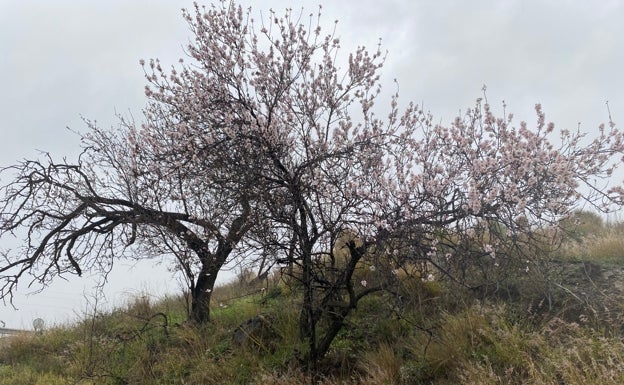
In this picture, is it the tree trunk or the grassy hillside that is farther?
the tree trunk

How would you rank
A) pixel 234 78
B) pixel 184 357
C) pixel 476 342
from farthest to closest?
1. pixel 184 357
2. pixel 234 78
3. pixel 476 342

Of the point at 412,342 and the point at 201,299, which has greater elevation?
the point at 201,299

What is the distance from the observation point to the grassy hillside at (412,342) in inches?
200

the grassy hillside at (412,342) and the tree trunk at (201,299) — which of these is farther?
the tree trunk at (201,299)

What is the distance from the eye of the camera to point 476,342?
5.65m

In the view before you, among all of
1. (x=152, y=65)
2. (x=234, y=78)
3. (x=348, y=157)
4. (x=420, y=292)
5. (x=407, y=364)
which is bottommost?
(x=407, y=364)

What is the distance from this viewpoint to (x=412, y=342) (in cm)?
627

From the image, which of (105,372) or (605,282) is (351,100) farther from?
(105,372)

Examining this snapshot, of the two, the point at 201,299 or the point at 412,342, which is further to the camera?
the point at 201,299

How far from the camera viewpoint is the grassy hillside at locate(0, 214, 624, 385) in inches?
200

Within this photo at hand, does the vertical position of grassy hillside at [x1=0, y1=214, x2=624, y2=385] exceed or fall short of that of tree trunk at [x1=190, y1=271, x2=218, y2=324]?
it falls short

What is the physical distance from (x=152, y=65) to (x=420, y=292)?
198 inches

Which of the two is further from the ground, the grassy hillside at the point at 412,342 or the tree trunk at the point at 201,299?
the tree trunk at the point at 201,299

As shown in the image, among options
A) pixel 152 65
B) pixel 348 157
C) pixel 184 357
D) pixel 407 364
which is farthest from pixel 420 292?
pixel 152 65
